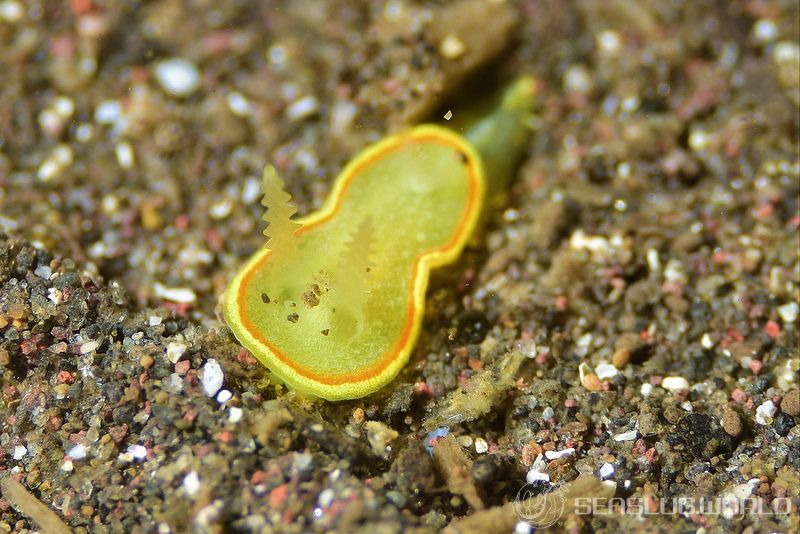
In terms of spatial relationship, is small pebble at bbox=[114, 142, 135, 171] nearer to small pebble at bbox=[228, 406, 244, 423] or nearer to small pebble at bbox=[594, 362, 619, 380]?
small pebble at bbox=[228, 406, 244, 423]

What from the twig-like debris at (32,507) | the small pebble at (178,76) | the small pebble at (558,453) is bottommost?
the small pebble at (558,453)

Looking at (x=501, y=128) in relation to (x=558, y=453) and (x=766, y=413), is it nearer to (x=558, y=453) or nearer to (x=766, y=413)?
(x=558, y=453)

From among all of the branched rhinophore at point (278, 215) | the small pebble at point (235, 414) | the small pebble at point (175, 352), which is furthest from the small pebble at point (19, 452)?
the branched rhinophore at point (278, 215)

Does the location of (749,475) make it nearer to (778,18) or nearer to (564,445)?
(564,445)

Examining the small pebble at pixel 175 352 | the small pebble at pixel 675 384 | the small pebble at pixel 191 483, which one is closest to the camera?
the small pebble at pixel 191 483

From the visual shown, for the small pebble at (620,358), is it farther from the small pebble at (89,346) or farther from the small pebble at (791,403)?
the small pebble at (89,346)

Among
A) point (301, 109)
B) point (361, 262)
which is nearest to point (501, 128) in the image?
point (301, 109)

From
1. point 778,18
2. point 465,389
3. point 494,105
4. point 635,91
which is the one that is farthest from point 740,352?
point 778,18
